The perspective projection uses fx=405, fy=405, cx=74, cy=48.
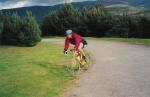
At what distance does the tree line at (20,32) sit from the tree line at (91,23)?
28.5m

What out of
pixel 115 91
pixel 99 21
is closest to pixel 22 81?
pixel 115 91

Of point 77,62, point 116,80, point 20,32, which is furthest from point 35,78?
point 20,32

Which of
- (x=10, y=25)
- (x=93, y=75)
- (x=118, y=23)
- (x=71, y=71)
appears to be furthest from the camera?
(x=118, y=23)

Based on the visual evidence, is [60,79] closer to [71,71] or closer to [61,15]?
[71,71]

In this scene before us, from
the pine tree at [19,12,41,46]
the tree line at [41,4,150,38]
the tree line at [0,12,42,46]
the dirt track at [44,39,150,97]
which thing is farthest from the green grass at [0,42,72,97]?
the tree line at [41,4,150,38]

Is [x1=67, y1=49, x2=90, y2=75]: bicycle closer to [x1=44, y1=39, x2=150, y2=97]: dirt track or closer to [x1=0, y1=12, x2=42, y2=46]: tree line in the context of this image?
[x1=44, y1=39, x2=150, y2=97]: dirt track

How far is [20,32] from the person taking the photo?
34.7 meters

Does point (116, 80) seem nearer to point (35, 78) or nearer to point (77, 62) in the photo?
point (35, 78)

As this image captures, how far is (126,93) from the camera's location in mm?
13281

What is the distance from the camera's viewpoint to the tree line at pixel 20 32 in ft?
114

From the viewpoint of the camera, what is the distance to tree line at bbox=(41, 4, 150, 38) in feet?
205

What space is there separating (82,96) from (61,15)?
5393 centimetres

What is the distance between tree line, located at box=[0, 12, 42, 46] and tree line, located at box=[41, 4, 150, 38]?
93.4ft

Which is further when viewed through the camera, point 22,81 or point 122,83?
point 22,81
